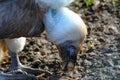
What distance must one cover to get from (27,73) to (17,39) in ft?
0.72

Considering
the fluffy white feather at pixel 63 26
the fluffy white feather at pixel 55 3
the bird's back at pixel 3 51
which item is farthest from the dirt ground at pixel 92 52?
the fluffy white feather at pixel 55 3

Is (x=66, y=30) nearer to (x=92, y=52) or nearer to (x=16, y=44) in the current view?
(x=16, y=44)

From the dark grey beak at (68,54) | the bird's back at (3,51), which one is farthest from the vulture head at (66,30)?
the bird's back at (3,51)

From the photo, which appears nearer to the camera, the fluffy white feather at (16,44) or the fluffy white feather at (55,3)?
the fluffy white feather at (55,3)

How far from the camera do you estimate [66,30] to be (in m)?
2.84

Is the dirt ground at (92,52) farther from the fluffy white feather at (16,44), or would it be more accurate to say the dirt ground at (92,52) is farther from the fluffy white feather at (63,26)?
the fluffy white feather at (63,26)

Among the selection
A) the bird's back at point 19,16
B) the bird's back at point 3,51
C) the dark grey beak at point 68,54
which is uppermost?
the bird's back at point 19,16

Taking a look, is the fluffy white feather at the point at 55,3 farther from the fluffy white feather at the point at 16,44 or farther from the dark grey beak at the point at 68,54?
the fluffy white feather at the point at 16,44

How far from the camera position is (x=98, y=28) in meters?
3.68

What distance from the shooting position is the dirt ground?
3211 millimetres

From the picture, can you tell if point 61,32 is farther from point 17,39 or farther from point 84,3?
point 84,3

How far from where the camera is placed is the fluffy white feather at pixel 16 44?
3.21 metres

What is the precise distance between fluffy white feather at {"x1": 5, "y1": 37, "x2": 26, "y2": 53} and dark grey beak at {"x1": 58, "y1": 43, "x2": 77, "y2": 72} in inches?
15.3

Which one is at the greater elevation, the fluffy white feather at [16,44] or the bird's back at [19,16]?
the bird's back at [19,16]
